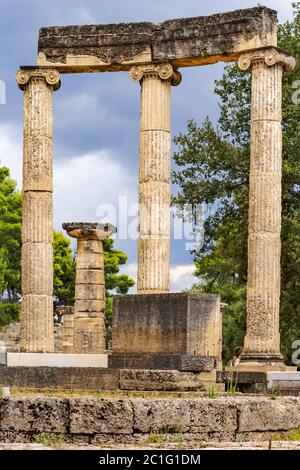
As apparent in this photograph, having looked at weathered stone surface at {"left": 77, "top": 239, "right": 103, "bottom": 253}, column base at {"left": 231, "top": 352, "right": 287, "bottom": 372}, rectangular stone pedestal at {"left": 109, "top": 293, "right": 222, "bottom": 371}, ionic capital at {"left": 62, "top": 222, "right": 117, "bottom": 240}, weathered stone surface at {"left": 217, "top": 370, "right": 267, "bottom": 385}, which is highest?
ionic capital at {"left": 62, "top": 222, "right": 117, "bottom": 240}

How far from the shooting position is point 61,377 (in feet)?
71.4

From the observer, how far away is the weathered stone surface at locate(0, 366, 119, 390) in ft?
63.6

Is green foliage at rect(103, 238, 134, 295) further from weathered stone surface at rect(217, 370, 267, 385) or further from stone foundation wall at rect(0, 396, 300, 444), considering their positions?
stone foundation wall at rect(0, 396, 300, 444)

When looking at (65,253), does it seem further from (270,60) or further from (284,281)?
(270,60)

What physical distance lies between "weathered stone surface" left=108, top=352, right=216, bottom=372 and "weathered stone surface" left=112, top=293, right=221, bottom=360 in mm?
78

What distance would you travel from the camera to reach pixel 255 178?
2844 cm

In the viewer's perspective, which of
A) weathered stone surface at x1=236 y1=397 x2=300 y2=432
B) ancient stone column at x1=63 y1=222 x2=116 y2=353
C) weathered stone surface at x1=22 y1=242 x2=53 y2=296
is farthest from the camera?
ancient stone column at x1=63 y1=222 x2=116 y2=353

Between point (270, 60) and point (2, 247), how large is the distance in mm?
44472

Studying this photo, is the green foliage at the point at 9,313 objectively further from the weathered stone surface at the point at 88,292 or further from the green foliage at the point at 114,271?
the weathered stone surface at the point at 88,292

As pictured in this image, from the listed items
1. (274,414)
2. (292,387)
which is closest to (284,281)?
(292,387)

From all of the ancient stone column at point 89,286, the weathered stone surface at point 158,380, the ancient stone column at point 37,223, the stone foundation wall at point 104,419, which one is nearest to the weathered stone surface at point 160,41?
the ancient stone column at point 37,223

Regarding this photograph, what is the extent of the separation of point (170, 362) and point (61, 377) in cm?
418

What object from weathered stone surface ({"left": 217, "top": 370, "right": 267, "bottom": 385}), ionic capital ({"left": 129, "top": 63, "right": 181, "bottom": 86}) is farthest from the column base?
ionic capital ({"left": 129, "top": 63, "right": 181, "bottom": 86})

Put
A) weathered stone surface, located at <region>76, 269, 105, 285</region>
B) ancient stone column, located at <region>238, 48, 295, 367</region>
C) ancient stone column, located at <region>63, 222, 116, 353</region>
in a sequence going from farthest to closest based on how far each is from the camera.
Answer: weathered stone surface, located at <region>76, 269, 105, 285</region>
ancient stone column, located at <region>63, 222, 116, 353</region>
ancient stone column, located at <region>238, 48, 295, 367</region>
